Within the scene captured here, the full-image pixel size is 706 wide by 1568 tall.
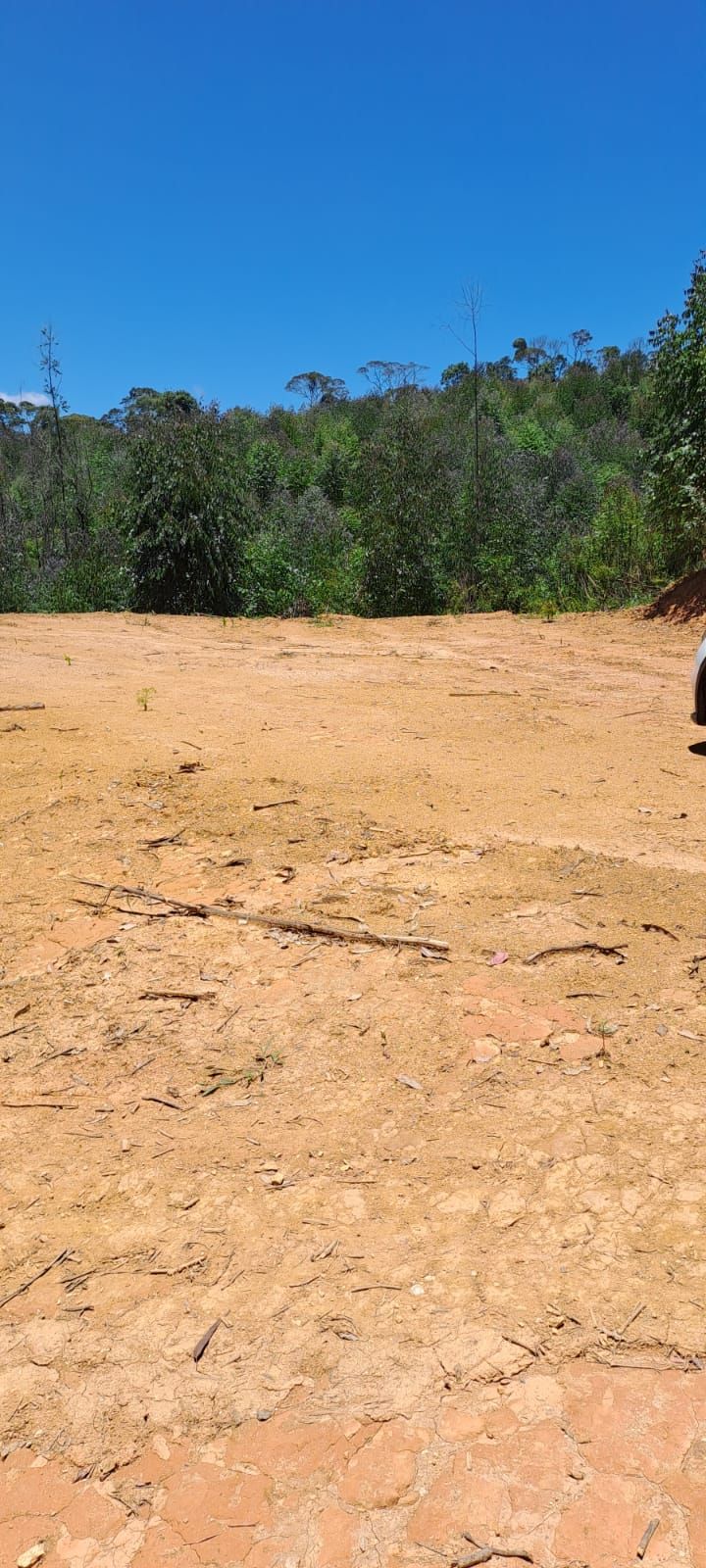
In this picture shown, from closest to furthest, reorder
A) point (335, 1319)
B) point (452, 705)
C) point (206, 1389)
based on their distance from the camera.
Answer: point (206, 1389) < point (335, 1319) < point (452, 705)

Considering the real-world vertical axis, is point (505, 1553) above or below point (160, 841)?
below

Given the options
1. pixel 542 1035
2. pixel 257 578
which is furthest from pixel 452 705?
pixel 257 578

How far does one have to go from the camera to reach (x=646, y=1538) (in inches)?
59.1

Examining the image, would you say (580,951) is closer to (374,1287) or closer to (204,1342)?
(374,1287)

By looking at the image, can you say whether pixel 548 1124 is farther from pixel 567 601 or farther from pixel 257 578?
pixel 257 578

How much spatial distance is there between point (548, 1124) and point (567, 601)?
41.6ft

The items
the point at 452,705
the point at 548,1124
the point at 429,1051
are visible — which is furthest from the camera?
the point at 452,705

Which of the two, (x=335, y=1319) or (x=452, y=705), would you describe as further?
(x=452, y=705)

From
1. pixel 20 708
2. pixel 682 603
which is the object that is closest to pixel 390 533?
pixel 682 603

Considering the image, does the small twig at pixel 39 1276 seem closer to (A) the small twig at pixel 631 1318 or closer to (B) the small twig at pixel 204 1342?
(B) the small twig at pixel 204 1342

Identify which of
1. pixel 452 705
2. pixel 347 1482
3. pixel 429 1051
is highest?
pixel 452 705

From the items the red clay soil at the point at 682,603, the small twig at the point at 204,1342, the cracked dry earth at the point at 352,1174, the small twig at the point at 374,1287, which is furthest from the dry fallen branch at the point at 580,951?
the red clay soil at the point at 682,603

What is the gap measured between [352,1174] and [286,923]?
1.33 metres

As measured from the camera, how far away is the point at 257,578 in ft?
50.5
